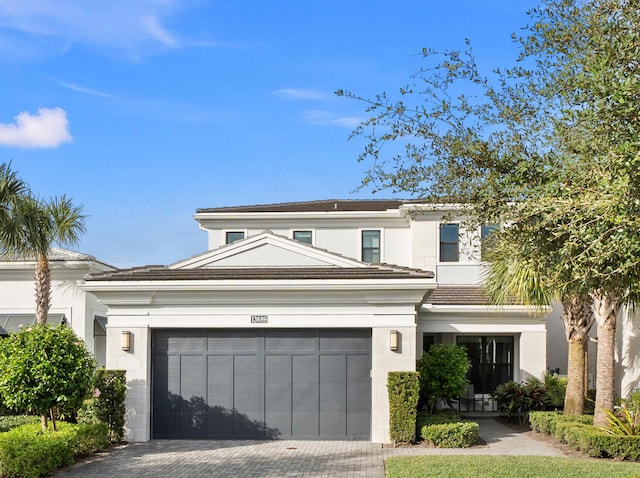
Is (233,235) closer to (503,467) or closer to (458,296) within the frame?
(458,296)

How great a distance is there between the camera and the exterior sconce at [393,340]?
16.8 m

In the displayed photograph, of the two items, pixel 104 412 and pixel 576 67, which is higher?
pixel 576 67

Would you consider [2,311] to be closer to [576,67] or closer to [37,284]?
[37,284]

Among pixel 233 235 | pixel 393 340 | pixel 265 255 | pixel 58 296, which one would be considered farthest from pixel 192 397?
pixel 233 235

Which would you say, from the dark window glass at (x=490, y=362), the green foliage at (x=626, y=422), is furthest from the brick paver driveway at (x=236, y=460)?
the dark window glass at (x=490, y=362)

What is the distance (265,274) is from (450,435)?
521cm

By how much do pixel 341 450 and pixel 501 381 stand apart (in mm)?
8869

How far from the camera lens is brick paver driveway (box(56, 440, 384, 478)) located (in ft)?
44.3

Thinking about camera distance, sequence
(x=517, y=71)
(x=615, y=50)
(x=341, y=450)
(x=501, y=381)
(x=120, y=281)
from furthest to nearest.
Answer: (x=501, y=381)
(x=120, y=281)
(x=341, y=450)
(x=517, y=71)
(x=615, y=50)

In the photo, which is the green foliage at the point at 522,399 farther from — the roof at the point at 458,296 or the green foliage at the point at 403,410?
the green foliage at the point at 403,410

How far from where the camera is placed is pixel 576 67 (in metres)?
9.23

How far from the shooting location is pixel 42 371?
14.6 metres

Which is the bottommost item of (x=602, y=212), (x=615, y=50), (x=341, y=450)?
(x=341, y=450)

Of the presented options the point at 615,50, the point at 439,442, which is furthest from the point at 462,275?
the point at 615,50
